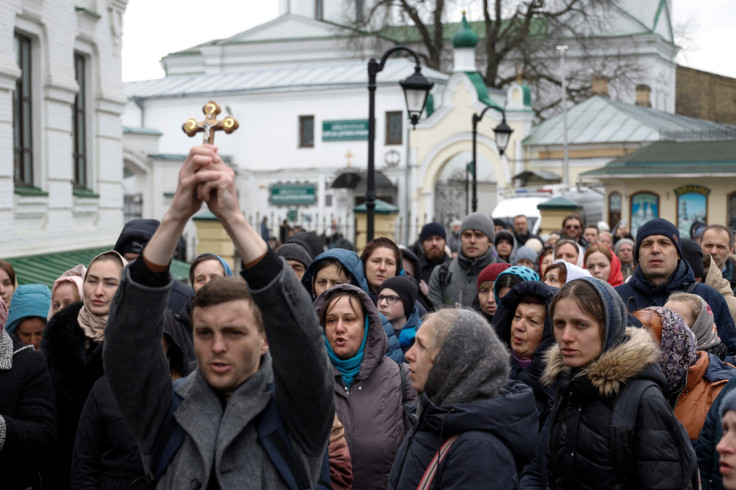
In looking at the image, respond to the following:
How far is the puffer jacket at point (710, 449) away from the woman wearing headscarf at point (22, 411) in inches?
114

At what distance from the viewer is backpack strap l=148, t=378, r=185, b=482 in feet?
9.14

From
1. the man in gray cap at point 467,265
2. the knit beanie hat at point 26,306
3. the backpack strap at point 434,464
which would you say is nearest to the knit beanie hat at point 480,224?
the man in gray cap at point 467,265

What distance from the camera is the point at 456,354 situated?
3.59 m

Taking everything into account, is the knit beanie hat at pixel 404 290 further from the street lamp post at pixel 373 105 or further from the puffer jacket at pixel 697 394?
the street lamp post at pixel 373 105

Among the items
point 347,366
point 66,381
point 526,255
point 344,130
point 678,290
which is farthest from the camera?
point 344,130

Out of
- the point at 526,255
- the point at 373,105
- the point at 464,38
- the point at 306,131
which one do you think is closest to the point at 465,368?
the point at 526,255

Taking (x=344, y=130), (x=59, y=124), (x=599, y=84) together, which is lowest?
(x=59, y=124)

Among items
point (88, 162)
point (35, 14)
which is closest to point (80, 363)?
point (35, 14)

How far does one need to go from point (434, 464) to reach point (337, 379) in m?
1.22

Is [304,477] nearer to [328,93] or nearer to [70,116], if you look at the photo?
[70,116]

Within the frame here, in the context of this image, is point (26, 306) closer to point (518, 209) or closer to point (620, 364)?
point (620, 364)

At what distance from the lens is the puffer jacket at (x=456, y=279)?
8680 millimetres

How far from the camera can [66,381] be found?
459 centimetres

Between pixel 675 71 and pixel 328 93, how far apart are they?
24.4m
